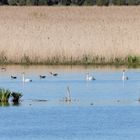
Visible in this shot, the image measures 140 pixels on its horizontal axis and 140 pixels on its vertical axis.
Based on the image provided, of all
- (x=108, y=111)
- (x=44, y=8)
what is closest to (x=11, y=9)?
(x=44, y=8)

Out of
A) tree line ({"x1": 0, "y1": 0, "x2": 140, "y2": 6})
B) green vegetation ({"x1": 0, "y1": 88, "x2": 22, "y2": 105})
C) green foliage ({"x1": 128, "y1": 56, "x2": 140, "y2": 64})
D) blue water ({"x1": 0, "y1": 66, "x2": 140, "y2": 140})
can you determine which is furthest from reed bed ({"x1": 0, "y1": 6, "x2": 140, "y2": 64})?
tree line ({"x1": 0, "y1": 0, "x2": 140, "y2": 6})

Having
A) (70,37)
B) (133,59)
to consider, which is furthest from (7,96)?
(70,37)

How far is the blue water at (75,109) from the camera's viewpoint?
1917 centimetres

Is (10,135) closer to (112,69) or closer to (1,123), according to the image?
(1,123)

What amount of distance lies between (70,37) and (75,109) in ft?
40.4

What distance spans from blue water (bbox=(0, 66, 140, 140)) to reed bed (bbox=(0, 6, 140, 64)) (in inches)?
A: 91.3

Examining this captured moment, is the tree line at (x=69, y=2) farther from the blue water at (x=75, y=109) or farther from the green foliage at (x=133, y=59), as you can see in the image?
the blue water at (x=75, y=109)

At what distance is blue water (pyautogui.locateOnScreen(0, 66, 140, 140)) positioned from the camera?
62.9ft

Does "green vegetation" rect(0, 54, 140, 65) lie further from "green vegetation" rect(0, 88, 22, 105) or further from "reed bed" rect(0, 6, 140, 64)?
"green vegetation" rect(0, 88, 22, 105)

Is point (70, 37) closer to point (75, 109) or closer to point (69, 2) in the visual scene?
point (75, 109)

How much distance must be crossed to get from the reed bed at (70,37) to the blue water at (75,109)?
2319 mm

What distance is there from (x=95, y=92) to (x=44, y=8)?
17.6 meters

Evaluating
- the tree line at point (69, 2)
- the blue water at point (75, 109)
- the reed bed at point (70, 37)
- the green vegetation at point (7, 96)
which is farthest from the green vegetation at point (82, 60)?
the tree line at point (69, 2)

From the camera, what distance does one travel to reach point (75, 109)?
72.8ft
